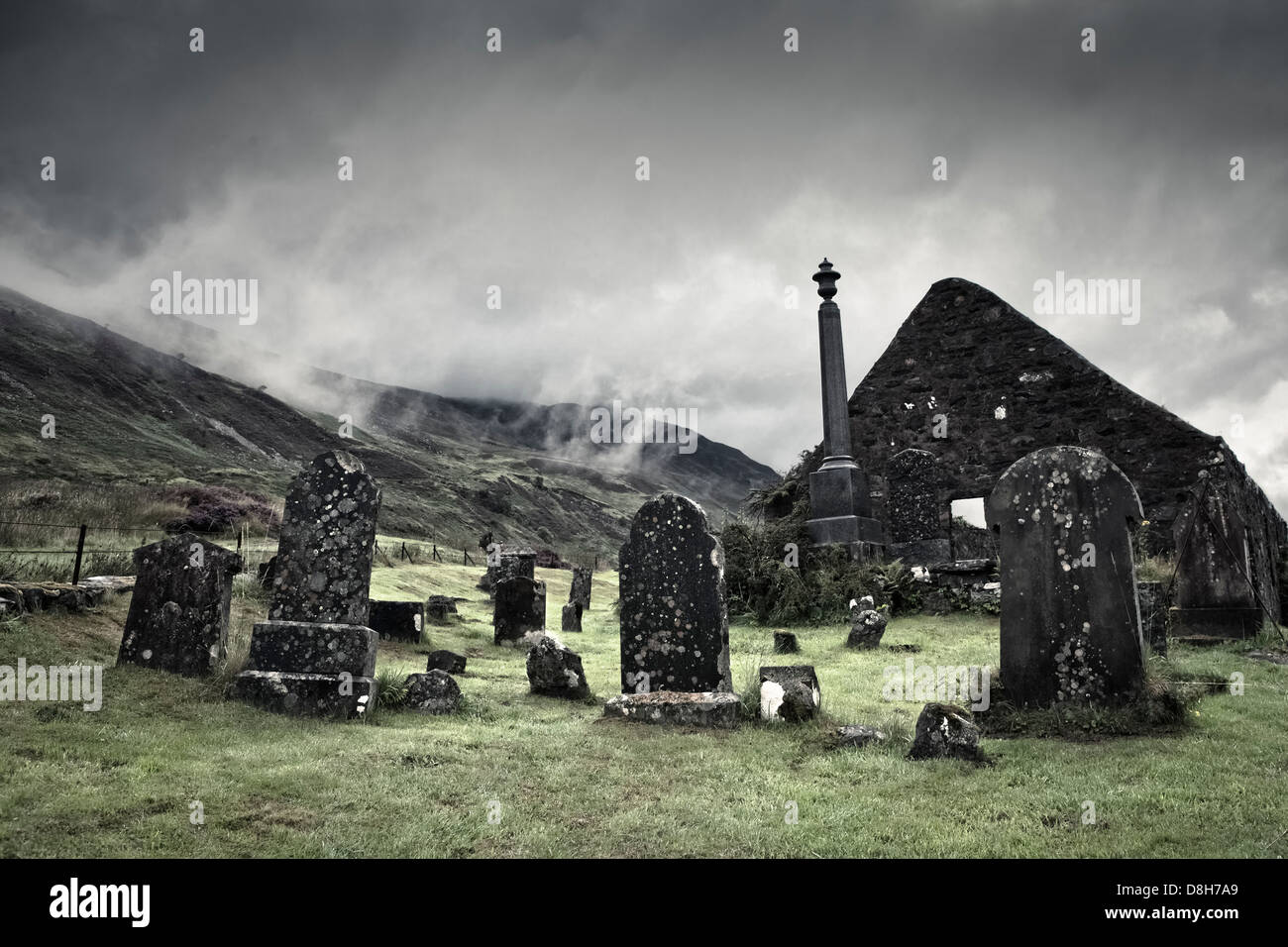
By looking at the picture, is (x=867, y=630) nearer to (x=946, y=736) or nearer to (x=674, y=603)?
(x=674, y=603)

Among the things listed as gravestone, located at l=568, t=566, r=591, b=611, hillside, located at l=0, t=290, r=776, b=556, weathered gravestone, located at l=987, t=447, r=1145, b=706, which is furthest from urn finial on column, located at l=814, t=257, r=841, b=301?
weathered gravestone, located at l=987, t=447, r=1145, b=706

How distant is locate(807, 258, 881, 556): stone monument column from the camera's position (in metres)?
17.2

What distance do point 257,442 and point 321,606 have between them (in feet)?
275

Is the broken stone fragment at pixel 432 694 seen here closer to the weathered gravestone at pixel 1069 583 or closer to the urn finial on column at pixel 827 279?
the weathered gravestone at pixel 1069 583

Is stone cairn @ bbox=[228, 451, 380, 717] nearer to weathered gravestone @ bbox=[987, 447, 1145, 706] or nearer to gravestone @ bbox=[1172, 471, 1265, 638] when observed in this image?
weathered gravestone @ bbox=[987, 447, 1145, 706]

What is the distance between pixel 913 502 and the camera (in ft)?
57.3

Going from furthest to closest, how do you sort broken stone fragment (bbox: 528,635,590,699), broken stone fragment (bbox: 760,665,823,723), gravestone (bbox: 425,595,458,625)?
gravestone (bbox: 425,595,458,625)
broken stone fragment (bbox: 528,635,590,699)
broken stone fragment (bbox: 760,665,823,723)

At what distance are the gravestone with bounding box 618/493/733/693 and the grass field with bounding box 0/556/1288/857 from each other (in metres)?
0.87

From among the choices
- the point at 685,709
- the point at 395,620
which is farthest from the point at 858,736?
the point at 395,620

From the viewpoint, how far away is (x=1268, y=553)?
16.3m

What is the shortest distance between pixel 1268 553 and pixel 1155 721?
14.1 meters

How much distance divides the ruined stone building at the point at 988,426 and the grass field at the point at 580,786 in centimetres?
1028
